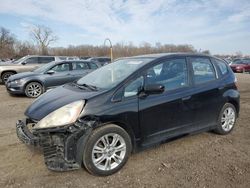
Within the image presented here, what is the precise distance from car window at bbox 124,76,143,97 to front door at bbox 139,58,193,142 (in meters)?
0.12

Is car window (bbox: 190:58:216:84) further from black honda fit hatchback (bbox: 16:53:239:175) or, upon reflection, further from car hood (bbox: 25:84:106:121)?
car hood (bbox: 25:84:106:121)

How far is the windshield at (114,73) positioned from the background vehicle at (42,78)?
5.43 metres

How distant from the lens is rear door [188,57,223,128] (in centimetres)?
432

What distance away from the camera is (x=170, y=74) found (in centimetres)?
407

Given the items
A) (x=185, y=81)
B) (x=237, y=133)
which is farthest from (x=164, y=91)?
(x=237, y=133)

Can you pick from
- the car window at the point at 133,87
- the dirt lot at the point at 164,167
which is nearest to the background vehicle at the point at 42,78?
the dirt lot at the point at 164,167

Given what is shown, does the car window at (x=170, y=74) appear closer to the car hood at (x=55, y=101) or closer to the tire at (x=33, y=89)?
the car hood at (x=55, y=101)

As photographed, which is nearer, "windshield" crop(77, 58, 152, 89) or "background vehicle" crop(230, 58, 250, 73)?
"windshield" crop(77, 58, 152, 89)

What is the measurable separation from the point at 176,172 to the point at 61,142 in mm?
1617

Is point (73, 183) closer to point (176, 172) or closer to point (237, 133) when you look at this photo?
point (176, 172)

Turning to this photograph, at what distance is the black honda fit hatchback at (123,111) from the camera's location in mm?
3154

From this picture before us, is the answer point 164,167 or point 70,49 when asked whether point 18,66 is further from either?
point 70,49

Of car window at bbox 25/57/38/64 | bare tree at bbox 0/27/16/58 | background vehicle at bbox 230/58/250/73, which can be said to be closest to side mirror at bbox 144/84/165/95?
car window at bbox 25/57/38/64

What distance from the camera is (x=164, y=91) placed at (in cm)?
387
